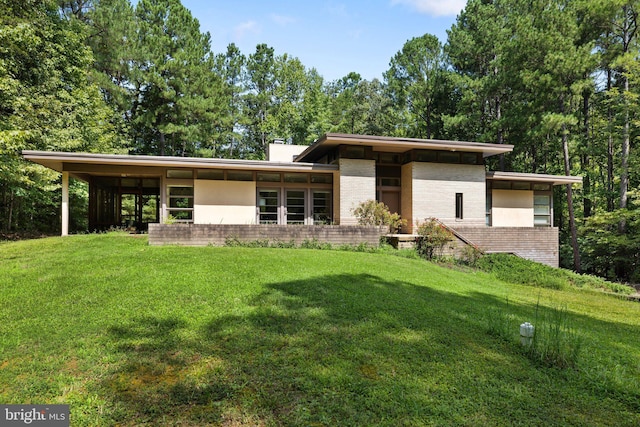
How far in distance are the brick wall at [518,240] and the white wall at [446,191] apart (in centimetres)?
166

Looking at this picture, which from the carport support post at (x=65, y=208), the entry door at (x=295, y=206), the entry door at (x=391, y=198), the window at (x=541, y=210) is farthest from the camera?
the window at (x=541, y=210)

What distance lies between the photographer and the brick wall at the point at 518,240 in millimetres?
14594

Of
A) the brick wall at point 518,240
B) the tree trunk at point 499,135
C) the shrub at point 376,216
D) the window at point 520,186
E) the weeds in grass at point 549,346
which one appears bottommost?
the weeds in grass at point 549,346


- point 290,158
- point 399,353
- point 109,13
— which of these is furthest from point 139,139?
point 399,353

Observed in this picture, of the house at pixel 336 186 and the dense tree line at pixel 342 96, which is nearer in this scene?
the house at pixel 336 186

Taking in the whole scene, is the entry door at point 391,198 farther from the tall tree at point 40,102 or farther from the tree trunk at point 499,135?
the tall tree at point 40,102

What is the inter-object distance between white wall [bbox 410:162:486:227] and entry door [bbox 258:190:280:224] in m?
6.28

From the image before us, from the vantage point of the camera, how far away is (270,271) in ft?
24.1

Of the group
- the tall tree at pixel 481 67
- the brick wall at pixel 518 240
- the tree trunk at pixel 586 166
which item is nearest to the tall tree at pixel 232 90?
the tall tree at pixel 481 67

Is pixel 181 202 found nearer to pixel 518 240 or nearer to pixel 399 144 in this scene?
pixel 399 144

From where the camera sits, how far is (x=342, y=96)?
39250mm

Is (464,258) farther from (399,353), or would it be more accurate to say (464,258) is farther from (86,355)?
(86,355)

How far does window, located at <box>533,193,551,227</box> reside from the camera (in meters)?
19.1

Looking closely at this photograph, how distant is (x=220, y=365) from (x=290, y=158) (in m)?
19.1
